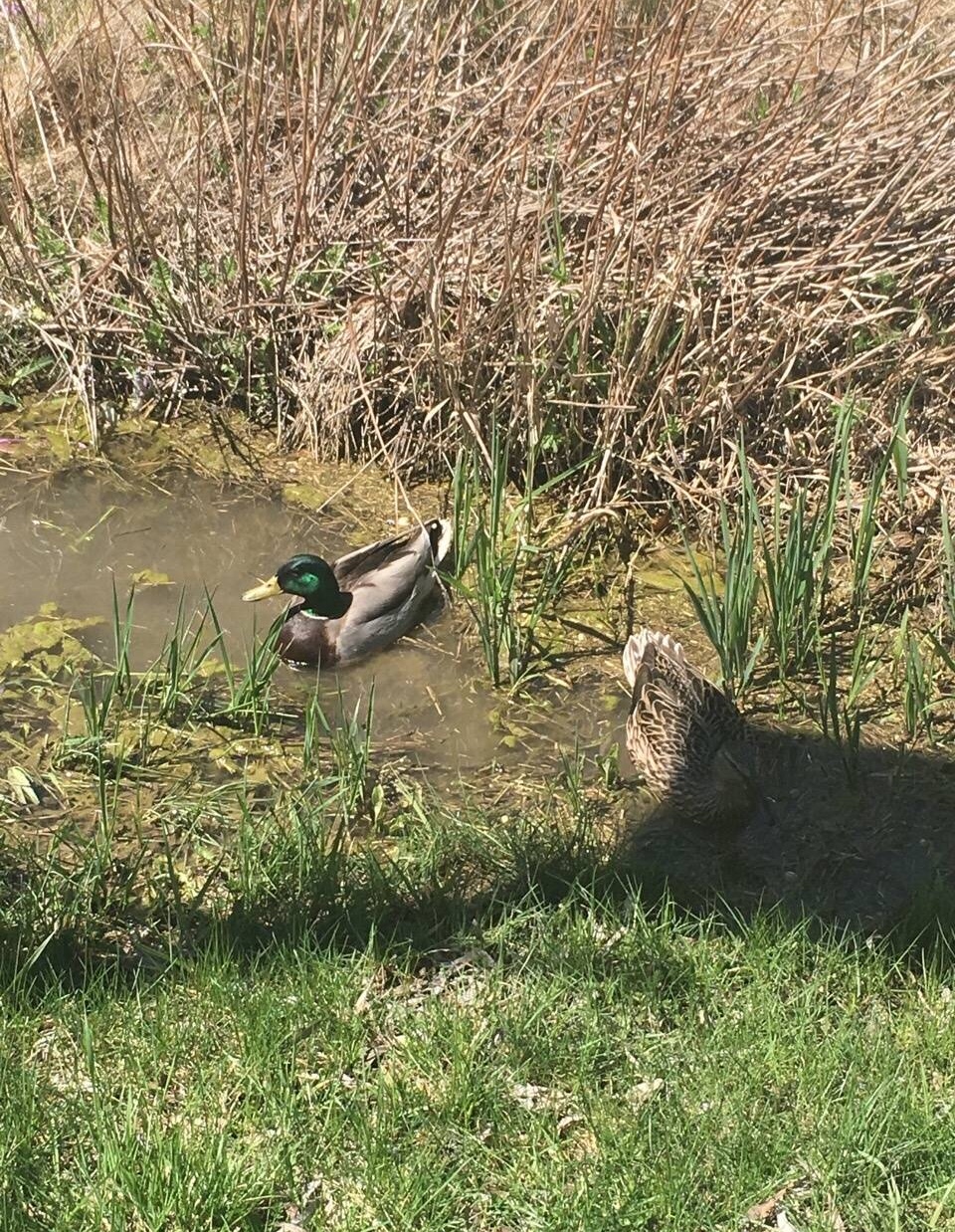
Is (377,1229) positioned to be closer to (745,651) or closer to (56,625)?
(745,651)

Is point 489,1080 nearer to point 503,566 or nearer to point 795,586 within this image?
point 795,586

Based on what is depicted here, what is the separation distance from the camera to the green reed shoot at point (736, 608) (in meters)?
4.37

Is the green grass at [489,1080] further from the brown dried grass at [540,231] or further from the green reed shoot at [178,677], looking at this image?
the brown dried grass at [540,231]

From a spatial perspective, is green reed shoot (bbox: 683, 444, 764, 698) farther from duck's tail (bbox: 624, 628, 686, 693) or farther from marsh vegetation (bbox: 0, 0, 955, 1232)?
duck's tail (bbox: 624, 628, 686, 693)

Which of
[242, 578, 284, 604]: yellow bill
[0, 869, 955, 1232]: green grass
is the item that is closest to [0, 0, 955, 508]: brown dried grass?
[242, 578, 284, 604]: yellow bill

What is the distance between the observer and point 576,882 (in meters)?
3.57

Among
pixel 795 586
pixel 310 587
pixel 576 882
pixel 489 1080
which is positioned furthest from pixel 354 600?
pixel 489 1080

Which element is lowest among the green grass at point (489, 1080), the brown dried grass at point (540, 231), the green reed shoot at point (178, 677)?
the green grass at point (489, 1080)

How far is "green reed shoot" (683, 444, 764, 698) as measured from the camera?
4367 millimetres

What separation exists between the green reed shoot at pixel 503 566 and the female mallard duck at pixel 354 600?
0.16 metres

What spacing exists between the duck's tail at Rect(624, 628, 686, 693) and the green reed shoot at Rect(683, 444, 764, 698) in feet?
0.52

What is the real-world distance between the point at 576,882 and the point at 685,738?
81 centimetres

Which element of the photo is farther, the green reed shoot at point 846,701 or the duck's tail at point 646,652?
the duck's tail at point 646,652

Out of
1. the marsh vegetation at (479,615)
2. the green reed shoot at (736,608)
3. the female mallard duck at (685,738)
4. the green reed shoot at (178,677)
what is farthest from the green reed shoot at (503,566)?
the green reed shoot at (178,677)
